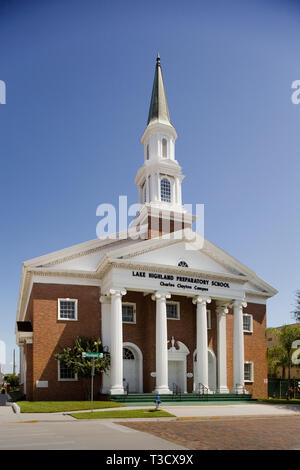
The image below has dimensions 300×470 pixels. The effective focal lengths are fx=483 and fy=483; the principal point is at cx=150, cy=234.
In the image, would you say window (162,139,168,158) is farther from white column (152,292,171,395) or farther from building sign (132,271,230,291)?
white column (152,292,171,395)

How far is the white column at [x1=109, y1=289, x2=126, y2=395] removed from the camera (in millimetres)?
31725

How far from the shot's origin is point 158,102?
45.1 metres

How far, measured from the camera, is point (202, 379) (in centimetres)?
3456

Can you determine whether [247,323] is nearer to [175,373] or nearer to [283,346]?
[283,346]

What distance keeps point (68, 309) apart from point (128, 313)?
4651mm

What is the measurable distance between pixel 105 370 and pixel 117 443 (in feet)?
64.9

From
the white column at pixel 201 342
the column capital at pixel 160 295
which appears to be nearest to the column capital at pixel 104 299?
the column capital at pixel 160 295

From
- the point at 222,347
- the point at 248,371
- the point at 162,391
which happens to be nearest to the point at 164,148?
the point at 222,347

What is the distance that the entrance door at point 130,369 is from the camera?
117ft

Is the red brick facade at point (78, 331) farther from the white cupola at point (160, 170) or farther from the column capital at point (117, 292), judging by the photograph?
the white cupola at point (160, 170)

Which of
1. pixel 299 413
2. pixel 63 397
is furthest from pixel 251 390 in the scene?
pixel 63 397

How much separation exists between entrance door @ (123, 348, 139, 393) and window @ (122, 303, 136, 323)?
7.19ft
